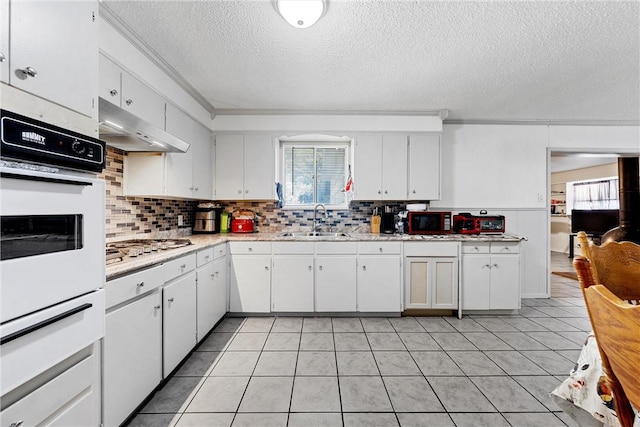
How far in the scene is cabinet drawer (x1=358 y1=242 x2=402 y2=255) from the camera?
292 centimetres

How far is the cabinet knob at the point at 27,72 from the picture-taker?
0.81 meters

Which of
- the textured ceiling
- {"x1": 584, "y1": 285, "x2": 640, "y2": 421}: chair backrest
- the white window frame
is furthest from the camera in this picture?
the white window frame

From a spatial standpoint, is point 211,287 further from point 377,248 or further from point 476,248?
point 476,248

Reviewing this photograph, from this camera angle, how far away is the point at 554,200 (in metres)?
7.76

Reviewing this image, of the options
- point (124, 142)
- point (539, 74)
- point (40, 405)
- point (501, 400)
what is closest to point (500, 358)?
point (501, 400)

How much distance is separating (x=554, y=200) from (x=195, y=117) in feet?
31.8

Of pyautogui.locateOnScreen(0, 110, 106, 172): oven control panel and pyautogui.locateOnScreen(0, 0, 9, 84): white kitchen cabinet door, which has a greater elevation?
pyautogui.locateOnScreen(0, 0, 9, 84): white kitchen cabinet door

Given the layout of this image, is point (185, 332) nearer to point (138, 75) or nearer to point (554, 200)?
point (138, 75)

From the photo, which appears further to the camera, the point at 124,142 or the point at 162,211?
the point at 162,211

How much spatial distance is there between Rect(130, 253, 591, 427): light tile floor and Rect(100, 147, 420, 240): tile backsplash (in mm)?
1171

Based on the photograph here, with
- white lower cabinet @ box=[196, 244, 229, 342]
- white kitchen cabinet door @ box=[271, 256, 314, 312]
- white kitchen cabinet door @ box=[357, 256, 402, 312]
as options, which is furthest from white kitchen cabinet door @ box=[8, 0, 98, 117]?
white kitchen cabinet door @ box=[357, 256, 402, 312]

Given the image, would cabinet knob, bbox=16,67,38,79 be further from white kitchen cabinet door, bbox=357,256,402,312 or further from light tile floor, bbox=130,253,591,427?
white kitchen cabinet door, bbox=357,256,402,312

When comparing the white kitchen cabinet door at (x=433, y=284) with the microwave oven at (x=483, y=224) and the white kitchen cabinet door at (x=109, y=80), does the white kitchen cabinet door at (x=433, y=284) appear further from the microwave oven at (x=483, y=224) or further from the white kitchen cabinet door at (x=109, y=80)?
the white kitchen cabinet door at (x=109, y=80)

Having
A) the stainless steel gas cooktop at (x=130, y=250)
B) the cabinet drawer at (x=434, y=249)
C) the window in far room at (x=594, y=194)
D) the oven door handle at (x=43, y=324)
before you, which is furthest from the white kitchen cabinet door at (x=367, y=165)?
the window in far room at (x=594, y=194)
